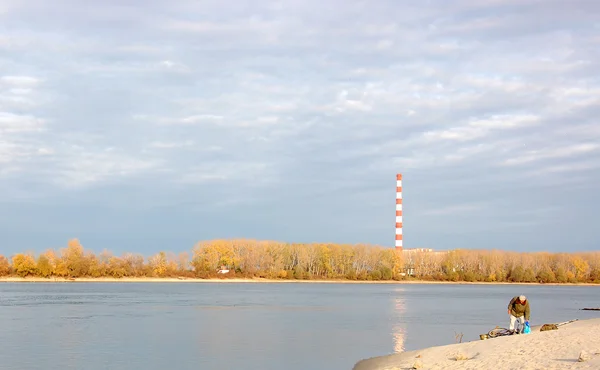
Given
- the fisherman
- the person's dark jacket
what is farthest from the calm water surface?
the person's dark jacket

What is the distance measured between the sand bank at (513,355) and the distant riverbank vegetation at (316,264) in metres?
111

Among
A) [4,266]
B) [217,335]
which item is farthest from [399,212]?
[217,335]

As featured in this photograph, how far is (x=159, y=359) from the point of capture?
26266 mm

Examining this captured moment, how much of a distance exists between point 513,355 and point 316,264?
12282 cm

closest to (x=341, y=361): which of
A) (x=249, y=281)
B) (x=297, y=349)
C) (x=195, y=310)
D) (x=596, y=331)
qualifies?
(x=297, y=349)

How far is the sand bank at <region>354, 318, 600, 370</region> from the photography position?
1922cm

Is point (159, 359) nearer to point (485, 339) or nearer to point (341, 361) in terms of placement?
point (341, 361)

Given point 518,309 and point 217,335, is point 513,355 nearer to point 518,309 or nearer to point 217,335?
point 518,309

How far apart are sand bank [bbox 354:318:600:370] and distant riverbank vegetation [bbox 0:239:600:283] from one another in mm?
111342

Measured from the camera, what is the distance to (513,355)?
69.6 ft

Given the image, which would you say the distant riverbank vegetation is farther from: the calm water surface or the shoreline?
the calm water surface

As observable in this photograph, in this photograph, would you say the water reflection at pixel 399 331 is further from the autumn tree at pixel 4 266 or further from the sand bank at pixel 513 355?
the autumn tree at pixel 4 266

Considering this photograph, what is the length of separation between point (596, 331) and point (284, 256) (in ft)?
380

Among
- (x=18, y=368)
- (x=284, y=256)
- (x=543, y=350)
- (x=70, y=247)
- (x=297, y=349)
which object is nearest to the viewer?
(x=543, y=350)
